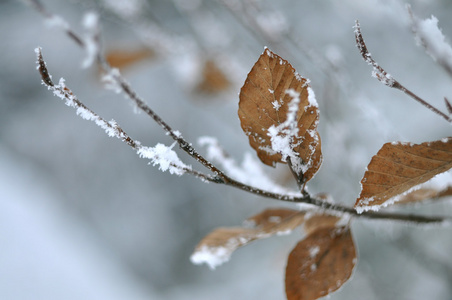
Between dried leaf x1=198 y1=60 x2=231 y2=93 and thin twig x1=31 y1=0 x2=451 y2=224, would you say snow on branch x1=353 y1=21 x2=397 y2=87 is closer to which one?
thin twig x1=31 y1=0 x2=451 y2=224

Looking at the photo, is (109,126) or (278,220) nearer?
(109,126)

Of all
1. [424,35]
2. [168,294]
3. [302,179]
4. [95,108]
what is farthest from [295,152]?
[95,108]

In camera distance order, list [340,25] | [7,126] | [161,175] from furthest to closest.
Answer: [7,126] < [161,175] < [340,25]

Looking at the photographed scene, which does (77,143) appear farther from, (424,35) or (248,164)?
(424,35)

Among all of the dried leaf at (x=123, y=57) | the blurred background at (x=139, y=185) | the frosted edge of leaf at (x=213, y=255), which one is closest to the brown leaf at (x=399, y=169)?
the frosted edge of leaf at (x=213, y=255)

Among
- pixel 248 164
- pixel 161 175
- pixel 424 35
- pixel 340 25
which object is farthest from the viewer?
pixel 161 175

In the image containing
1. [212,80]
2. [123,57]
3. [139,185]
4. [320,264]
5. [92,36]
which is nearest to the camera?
[92,36]

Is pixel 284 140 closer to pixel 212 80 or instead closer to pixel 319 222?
pixel 319 222

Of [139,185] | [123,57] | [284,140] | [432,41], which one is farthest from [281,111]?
[139,185]
